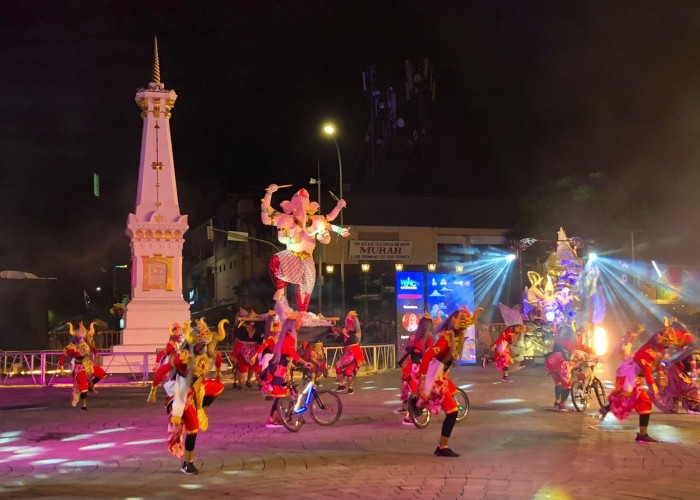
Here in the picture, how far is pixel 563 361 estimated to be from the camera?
595 inches

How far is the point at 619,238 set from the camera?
45969 mm

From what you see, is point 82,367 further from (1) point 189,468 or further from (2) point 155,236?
(2) point 155,236

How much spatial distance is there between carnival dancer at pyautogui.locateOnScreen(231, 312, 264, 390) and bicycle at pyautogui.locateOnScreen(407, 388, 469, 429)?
7604 mm

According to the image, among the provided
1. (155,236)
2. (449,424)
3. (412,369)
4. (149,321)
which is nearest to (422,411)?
(412,369)

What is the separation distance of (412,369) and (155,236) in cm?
1625

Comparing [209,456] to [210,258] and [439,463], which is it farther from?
[210,258]

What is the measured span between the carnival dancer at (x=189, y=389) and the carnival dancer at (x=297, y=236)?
14.0m

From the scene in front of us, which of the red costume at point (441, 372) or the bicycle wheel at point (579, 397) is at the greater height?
the red costume at point (441, 372)

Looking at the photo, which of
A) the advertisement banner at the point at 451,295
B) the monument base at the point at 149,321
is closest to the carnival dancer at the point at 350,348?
the monument base at the point at 149,321

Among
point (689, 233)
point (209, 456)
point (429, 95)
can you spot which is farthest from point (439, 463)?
point (429, 95)

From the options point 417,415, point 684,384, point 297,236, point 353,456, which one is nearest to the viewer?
point 353,456

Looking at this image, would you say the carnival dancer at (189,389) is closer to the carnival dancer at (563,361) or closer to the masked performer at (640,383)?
the masked performer at (640,383)

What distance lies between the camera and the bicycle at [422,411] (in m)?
11.7

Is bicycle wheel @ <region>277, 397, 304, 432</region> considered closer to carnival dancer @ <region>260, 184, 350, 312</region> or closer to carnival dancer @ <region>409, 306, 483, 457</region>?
carnival dancer @ <region>409, 306, 483, 457</region>
